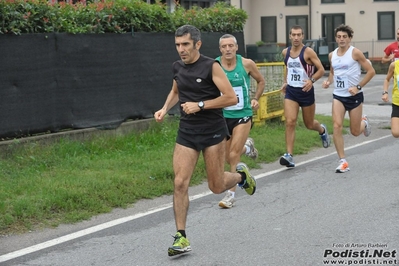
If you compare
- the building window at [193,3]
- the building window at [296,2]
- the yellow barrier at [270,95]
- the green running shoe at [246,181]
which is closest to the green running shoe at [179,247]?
the green running shoe at [246,181]

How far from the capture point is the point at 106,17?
551 inches

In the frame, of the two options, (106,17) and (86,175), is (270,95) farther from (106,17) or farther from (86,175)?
(86,175)

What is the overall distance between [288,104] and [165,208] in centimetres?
363

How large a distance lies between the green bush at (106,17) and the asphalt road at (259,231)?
3569 mm

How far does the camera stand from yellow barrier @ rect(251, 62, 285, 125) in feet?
53.0

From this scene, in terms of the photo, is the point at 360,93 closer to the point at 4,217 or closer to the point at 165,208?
the point at 165,208

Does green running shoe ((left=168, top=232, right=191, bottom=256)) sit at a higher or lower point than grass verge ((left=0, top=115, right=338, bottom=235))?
higher

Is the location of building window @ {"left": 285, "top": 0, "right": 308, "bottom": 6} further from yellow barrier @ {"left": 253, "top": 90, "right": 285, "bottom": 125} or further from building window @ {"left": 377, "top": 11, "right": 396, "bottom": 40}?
yellow barrier @ {"left": 253, "top": 90, "right": 285, "bottom": 125}

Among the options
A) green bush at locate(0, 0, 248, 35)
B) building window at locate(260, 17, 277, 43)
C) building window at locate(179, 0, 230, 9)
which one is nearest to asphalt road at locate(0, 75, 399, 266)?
green bush at locate(0, 0, 248, 35)

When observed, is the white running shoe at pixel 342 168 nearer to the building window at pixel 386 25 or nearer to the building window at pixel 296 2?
the building window at pixel 386 25

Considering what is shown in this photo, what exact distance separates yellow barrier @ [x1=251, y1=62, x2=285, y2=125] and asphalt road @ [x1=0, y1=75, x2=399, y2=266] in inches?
186

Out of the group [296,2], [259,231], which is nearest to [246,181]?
[259,231]

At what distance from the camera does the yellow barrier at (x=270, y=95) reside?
1616cm

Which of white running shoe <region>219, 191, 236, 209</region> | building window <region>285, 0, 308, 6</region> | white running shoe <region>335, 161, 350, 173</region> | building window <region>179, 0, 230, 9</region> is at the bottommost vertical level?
white running shoe <region>335, 161, 350, 173</region>
